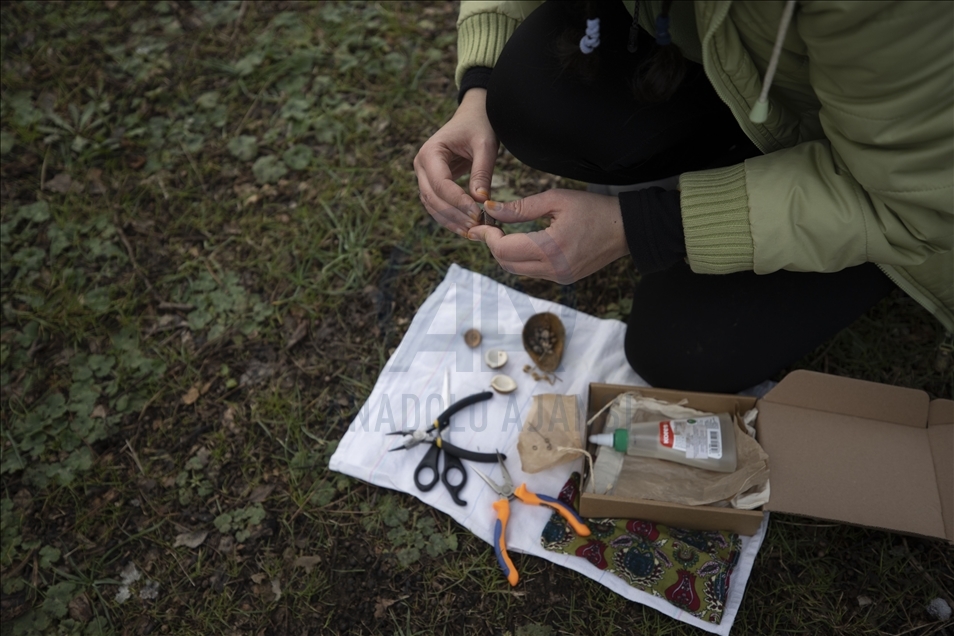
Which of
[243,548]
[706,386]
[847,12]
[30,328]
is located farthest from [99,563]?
[847,12]

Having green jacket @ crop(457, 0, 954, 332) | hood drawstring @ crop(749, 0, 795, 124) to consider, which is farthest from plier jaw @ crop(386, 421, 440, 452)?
hood drawstring @ crop(749, 0, 795, 124)

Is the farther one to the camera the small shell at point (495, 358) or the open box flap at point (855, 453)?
the small shell at point (495, 358)

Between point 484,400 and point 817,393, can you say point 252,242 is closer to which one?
point 484,400

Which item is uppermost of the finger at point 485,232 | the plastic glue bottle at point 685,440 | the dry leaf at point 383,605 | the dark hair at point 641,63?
the dark hair at point 641,63

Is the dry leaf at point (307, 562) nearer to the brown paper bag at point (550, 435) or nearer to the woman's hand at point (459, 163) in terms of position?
the brown paper bag at point (550, 435)

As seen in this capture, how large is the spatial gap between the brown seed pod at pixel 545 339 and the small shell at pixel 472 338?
0.48 ft

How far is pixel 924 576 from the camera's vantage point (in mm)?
1477

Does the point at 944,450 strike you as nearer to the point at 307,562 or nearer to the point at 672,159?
the point at 672,159

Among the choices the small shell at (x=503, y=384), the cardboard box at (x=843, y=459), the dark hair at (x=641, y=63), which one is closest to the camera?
the dark hair at (x=641, y=63)

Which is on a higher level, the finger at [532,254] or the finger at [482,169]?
the finger at [482,169]

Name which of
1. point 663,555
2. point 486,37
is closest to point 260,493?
point 663,555

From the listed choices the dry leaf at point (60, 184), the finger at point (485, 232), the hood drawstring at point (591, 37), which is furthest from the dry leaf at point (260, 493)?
the dry leaf at point (60, 184)

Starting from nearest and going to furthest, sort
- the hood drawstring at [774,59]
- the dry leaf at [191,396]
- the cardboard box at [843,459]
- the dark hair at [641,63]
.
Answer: the hood drawstring at [774,59] → the dark hair at [641,63] → the cardboard box at [843,459] → the dry leaf at [191,396]

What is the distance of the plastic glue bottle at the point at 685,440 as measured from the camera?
Answer: 1501 mm
